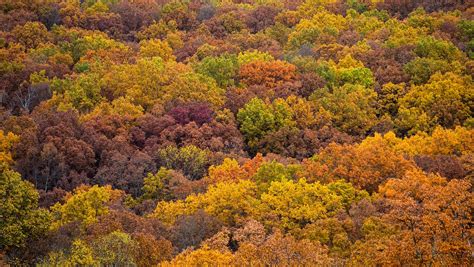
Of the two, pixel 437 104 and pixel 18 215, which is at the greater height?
pixel 18 215

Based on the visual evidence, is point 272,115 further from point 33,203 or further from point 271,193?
point 33,203

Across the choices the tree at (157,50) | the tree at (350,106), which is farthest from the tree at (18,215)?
the tree at (157,50)

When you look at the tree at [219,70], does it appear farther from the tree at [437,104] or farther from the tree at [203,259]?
the tree at [203,259]

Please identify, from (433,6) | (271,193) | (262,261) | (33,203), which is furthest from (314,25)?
(262,261)

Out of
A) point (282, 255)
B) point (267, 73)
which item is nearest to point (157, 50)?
point (267, 73)

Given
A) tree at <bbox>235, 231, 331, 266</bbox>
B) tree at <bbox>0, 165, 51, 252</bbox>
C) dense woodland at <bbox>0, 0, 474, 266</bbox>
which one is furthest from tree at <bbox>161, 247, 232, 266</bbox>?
tree at <bbox>0, 165, 51, 252</bbox>

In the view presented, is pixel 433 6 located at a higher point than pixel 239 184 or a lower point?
lower

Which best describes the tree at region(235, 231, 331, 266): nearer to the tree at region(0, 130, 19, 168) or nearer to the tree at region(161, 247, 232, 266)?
the tree at region(161, 247, 232, 266)

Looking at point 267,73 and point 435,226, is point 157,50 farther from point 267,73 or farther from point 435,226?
point 435,226
